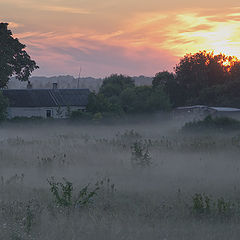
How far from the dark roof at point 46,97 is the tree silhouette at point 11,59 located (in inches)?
363

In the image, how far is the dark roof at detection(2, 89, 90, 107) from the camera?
180ft

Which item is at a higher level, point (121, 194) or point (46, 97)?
point (46, 97)

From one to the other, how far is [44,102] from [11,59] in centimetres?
1212

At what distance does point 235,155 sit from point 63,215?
1046cm

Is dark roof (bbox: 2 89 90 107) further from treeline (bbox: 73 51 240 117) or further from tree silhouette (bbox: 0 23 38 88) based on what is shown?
tree silhouette (bbox: 0 23 38 88)

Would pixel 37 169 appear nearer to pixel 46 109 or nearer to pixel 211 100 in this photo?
pixel 46 109

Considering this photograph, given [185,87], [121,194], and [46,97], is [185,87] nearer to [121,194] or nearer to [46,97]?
[46,97]

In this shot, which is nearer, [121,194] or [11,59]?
[121,194]

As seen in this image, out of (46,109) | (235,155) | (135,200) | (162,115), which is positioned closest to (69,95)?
(46,109)

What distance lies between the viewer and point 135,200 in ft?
35.2

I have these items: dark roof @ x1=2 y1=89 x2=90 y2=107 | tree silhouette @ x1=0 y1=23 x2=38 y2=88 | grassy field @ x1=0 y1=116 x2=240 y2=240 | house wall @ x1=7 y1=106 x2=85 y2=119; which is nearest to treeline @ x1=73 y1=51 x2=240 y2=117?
dark roof @ x1=2 y1=89 x2=90 y2=107

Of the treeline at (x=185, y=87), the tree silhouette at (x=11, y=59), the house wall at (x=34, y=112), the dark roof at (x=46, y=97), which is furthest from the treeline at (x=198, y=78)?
the tree silhouette at (x=11, y=59)

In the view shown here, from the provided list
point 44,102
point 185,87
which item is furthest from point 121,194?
point 185,87

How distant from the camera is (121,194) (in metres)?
11.4
